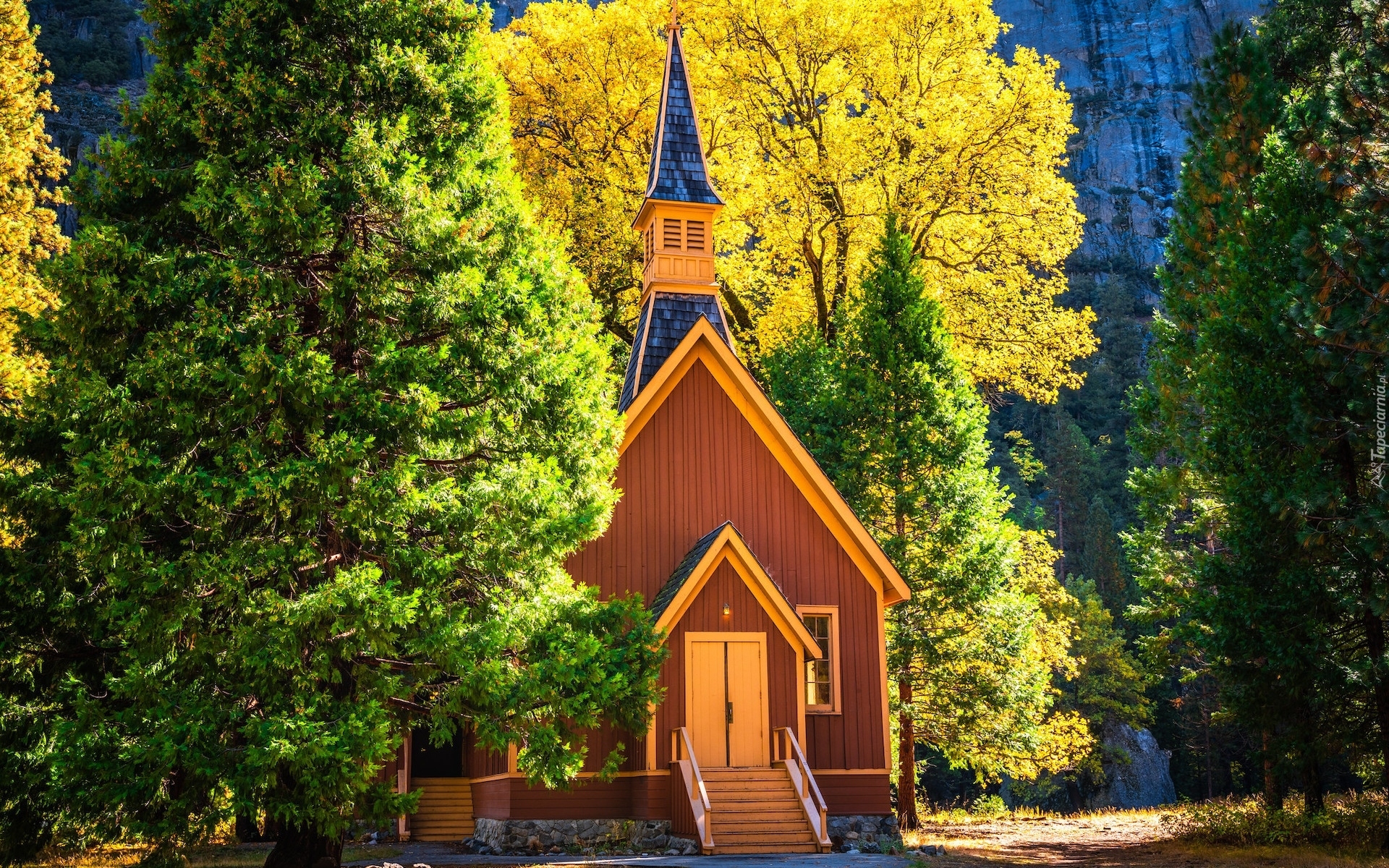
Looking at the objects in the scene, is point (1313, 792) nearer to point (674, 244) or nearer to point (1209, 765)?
point (674, 244)

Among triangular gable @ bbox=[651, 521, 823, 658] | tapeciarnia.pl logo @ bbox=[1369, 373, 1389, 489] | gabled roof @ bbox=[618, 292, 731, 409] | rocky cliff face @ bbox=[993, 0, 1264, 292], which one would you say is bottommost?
triangular gable @ bbox=[651, 521, 823, 658]

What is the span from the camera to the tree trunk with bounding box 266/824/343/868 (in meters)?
10.8

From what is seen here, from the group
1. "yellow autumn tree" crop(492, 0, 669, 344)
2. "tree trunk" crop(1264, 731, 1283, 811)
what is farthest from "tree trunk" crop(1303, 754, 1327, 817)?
"yellow autumn tree" crop(492, 0, 669, 344)

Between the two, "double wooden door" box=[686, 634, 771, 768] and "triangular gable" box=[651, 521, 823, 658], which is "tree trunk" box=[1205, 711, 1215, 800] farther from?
"double wooden door" box=[686, 634, 771, 768]

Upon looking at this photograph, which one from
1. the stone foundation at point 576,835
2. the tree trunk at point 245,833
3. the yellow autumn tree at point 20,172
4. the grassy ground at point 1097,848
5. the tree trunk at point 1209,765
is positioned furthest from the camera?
the tree trunk at point 1209,765

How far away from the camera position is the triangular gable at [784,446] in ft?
61.0

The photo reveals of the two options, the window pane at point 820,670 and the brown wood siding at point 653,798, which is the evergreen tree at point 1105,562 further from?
the brown wood siding at point 653,798

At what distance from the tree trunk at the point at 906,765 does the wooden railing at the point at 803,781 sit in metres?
5.32

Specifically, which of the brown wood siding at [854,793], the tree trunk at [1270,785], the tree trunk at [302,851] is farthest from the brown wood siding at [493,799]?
the tree trunk at [1270,785]

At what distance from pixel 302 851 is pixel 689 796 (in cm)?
586

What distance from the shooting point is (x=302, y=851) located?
10.9 metres

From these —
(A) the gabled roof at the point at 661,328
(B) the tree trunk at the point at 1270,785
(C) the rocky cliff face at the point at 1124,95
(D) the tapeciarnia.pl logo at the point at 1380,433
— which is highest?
(C) the rocky cliff face at the point at 1124,95

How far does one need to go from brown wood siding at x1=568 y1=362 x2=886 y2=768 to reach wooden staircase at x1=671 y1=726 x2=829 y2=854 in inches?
56.4

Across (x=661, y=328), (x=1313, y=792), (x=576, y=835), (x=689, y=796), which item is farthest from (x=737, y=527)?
(x=1313, y=792)
